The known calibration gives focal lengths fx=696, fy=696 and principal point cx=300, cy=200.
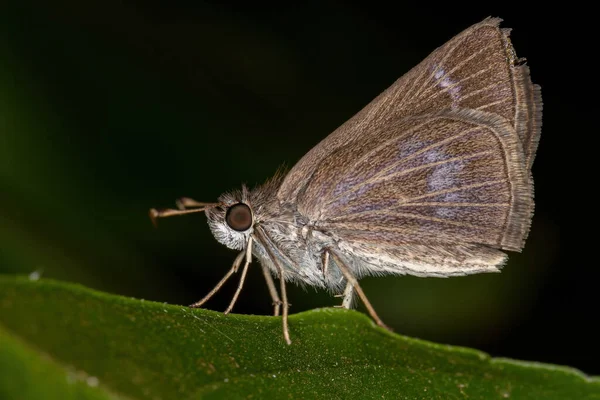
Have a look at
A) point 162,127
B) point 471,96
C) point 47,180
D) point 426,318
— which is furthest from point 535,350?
point 47,180

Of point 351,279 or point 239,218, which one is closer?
point 351,279

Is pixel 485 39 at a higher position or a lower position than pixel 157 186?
lower

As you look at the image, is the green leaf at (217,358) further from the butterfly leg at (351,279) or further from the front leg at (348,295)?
the front leg at (348,295)

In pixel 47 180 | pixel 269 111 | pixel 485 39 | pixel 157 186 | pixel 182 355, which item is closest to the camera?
pixel 182 355

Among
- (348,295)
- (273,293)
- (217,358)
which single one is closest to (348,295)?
(348,295)

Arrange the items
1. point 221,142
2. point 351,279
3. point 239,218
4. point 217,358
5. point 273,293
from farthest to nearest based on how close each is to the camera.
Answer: point 221,142, point 239,218, point 273,293, point 351,279, point 217,358

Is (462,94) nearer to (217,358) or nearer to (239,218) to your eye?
(239,218)

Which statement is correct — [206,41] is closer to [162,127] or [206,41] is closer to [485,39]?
[162,127]
